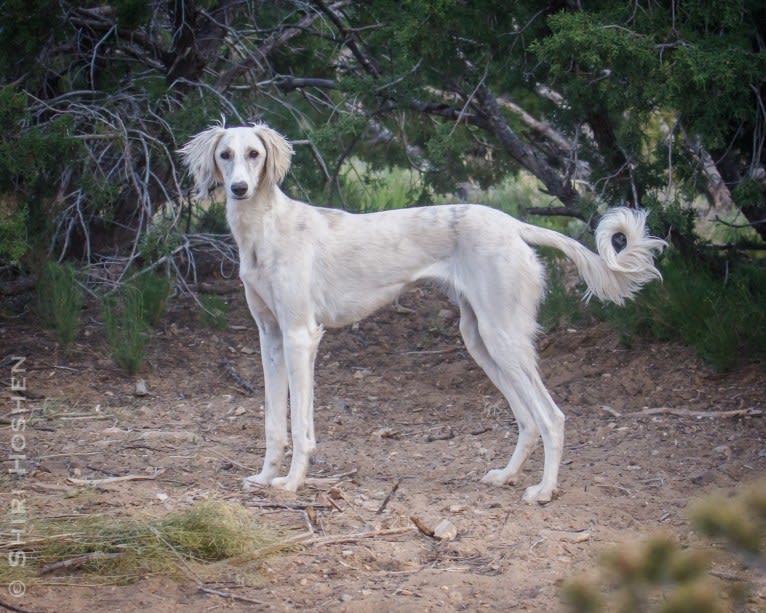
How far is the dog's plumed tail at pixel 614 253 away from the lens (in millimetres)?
5500

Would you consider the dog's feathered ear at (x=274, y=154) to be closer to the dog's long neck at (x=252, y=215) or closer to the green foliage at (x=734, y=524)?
the dog's long neck at (x=252, y=215)

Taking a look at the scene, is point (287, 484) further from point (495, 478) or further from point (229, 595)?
point (229, 595)

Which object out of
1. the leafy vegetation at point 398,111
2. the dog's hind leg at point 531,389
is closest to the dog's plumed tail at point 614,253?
the dog's hind leg at point 531,389

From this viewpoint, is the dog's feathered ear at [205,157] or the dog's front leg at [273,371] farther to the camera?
the dog's front leg at [273,371]

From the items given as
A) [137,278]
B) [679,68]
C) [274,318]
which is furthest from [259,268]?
[137,278]

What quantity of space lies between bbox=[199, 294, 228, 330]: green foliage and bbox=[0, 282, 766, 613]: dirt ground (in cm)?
8

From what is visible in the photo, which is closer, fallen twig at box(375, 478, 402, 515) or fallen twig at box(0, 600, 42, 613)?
fallen twig at box(0, 600, 42, 613)

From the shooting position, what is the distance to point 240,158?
5.41m

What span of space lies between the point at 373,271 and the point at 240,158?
0.95m

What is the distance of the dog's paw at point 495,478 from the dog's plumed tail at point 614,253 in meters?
1.12

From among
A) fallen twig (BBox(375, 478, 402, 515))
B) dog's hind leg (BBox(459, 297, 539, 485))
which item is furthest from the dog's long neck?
fallen twig (BBox(375, 478, 402, 515))

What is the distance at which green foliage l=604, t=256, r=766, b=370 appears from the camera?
7027 millimetres

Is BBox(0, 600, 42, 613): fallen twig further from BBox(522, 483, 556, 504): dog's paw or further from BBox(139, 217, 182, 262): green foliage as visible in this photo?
BBox(139, 217, 182, 262): green foliage

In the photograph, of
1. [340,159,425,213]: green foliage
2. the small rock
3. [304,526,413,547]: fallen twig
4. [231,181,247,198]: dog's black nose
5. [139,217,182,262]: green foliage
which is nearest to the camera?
[304,526,413,547]: fallen twig
